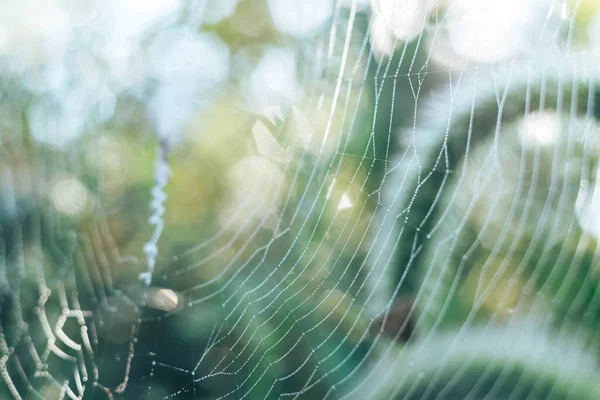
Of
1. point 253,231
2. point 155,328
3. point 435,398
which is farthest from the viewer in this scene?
point 253,231

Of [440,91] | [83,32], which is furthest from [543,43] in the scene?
[83,32]

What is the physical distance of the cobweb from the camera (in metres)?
1.01

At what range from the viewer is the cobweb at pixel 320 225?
3.30 ft

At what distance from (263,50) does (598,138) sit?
4.98ft

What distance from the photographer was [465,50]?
89cm

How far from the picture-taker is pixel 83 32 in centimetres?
116

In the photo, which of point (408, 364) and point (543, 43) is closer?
point (543, 43)

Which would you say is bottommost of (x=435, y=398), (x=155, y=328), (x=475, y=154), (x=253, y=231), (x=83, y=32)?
(x=155, y=328)

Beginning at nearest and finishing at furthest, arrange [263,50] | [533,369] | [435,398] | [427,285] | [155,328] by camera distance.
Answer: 1. [533,369]
2. [435,398]
3. [427,285]
4. [155,328]
5. [263,50]

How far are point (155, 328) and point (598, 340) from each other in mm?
1057

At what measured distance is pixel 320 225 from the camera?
142cm

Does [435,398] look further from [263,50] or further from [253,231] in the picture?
[263,50]

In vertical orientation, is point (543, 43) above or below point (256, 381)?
above

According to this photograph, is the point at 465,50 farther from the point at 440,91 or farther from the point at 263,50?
the point at 263,50
